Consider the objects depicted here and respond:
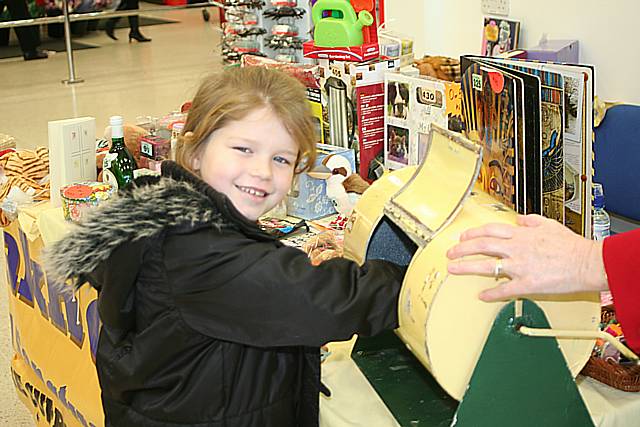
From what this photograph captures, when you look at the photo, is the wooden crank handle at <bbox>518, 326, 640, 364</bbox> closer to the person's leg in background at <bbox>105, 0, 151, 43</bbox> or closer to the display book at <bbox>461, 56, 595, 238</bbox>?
the display book at <bbox>461, 56, 595, 238</bbox>

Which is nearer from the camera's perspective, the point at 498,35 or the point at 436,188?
the point at 436,188

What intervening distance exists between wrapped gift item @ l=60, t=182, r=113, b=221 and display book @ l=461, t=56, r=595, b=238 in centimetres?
97

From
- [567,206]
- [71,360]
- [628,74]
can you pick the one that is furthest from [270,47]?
[567,206]

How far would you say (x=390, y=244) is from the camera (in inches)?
61.8

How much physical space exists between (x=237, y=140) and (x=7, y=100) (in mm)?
6094

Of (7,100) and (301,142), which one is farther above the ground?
(301,142)

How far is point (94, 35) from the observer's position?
33.8 feet

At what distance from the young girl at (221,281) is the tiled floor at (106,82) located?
2958 mm

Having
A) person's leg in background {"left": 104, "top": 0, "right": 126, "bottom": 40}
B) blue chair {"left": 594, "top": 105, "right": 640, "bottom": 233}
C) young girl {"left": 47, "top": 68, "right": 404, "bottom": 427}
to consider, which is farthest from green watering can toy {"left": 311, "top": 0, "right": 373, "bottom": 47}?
person's leg in background {"left": 104, "top": 0, "right": 126, "bottom": 40}

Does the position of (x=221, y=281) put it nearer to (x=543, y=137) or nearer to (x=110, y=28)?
(x=543, y=137)

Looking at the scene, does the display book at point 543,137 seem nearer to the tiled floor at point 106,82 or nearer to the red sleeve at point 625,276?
the red sleeve at point 625,276

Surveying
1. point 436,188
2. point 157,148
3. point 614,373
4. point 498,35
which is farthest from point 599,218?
point 498,35

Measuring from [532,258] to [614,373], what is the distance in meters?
0.31

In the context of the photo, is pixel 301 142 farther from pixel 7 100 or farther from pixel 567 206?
pixel 7 100
